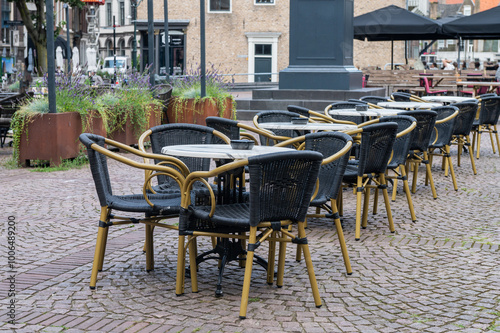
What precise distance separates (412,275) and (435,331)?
3.63ft

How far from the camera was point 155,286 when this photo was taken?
4559mm

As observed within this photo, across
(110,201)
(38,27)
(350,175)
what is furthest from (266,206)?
(38,27)

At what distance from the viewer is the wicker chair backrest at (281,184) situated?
12.9 ft

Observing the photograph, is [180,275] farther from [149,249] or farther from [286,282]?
[286,282]

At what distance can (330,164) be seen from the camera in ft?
16.7

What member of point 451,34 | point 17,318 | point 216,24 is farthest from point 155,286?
point 216,24

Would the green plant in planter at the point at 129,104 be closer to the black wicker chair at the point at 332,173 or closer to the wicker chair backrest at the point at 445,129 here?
the wicker chair backrest at the point at 445,129

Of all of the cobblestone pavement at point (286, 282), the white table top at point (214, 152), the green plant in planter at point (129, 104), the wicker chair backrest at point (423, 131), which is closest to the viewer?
the cobblestone pavement at point (286, 282)

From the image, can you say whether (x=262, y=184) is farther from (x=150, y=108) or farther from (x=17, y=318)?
(x=150, y=108)

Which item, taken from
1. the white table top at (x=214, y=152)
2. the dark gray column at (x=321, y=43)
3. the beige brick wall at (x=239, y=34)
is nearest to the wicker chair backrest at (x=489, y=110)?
the dark gray column at (x=321, y=43)

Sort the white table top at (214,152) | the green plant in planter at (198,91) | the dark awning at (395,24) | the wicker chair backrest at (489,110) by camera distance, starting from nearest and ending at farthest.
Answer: the white table top at (214,152), the wicker chair backrest at (489,110), the green plant in planter at (198,91), the dark awning at (395,24)

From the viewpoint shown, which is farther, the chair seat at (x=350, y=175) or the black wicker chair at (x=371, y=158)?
the chair seat at (x=350, y=175)

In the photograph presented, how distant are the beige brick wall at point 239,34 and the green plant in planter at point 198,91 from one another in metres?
28.3

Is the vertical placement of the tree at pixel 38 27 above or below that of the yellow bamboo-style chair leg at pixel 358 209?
above
